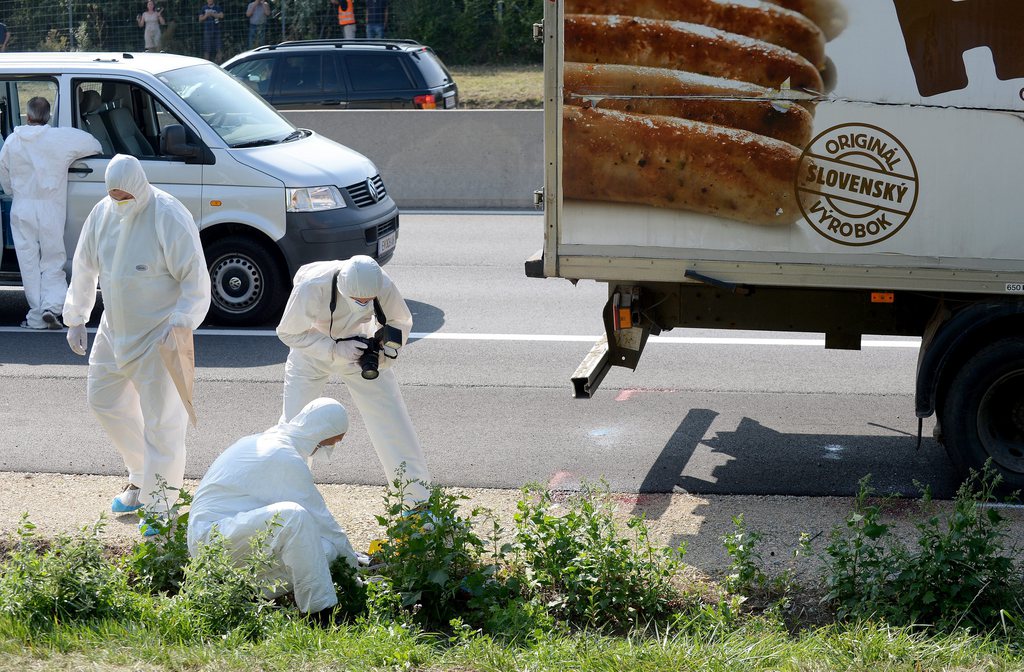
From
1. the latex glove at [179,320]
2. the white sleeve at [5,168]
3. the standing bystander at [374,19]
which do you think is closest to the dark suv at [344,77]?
the white sleeve at [5,168]

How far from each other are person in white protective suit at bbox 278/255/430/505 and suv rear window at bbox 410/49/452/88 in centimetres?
1319

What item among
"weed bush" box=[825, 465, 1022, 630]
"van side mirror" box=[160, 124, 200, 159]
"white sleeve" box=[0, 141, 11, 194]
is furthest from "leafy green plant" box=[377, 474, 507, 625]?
"white sleeve" box=[0, 141, 11, 194]

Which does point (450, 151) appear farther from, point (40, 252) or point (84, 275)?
point (84, 275)

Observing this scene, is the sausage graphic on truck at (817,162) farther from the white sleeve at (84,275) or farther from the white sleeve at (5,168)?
the white sleeve at (5,168)

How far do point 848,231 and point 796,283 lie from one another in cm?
38

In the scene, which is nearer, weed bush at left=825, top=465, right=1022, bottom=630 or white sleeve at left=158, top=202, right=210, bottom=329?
weed bush at left=825, top=465, right=1022, bottom=630

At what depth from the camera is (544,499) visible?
5430mm

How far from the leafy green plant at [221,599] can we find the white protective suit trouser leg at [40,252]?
20.6ft

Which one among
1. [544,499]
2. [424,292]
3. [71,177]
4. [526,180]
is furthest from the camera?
[526,180]

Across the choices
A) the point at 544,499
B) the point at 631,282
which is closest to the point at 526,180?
the point at 631,282

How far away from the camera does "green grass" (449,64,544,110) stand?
83.4ft

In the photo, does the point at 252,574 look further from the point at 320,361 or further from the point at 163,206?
the point at 163,206

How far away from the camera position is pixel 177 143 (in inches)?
395

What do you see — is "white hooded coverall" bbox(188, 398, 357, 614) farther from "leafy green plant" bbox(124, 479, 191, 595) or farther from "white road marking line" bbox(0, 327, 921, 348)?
"white road marking line" bbox(0, 327, 921, 348)
